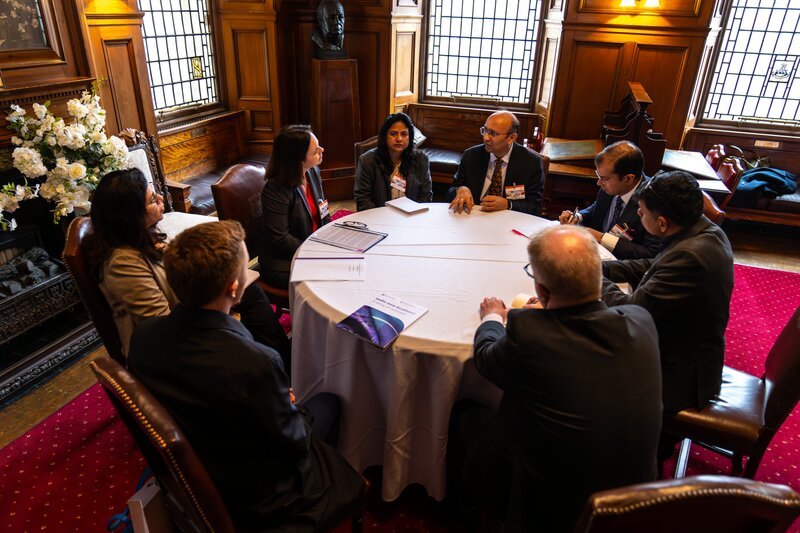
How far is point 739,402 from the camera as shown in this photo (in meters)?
1.79

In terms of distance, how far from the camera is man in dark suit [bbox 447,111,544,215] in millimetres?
2866

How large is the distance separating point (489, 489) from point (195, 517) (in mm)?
772

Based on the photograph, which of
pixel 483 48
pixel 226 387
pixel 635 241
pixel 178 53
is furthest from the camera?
pixel 483 48

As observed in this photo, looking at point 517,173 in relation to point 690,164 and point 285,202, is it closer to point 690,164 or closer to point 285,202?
point 285,202

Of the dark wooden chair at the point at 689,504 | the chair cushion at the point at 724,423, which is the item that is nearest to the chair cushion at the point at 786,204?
the chair cushion at the point at 724,423

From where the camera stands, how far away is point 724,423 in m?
1.70

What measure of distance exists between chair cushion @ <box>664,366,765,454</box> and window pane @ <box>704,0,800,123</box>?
4.31 metres

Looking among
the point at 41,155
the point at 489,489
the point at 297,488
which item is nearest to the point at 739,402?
the point at 489,489

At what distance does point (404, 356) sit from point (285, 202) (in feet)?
4.26

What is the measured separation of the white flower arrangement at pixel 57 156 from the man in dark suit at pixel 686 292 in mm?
2520

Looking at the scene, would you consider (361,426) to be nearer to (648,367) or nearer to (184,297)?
(184,297)

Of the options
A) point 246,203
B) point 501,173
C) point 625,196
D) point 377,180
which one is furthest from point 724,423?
point 246,203

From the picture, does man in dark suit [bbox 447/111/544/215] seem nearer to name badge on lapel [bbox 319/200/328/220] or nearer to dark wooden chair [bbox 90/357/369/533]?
name badge on lapel [bbox 319/200/328/220]

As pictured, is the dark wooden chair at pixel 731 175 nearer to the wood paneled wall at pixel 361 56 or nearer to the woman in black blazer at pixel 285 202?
the wood paneled wall at pixel 361 56
